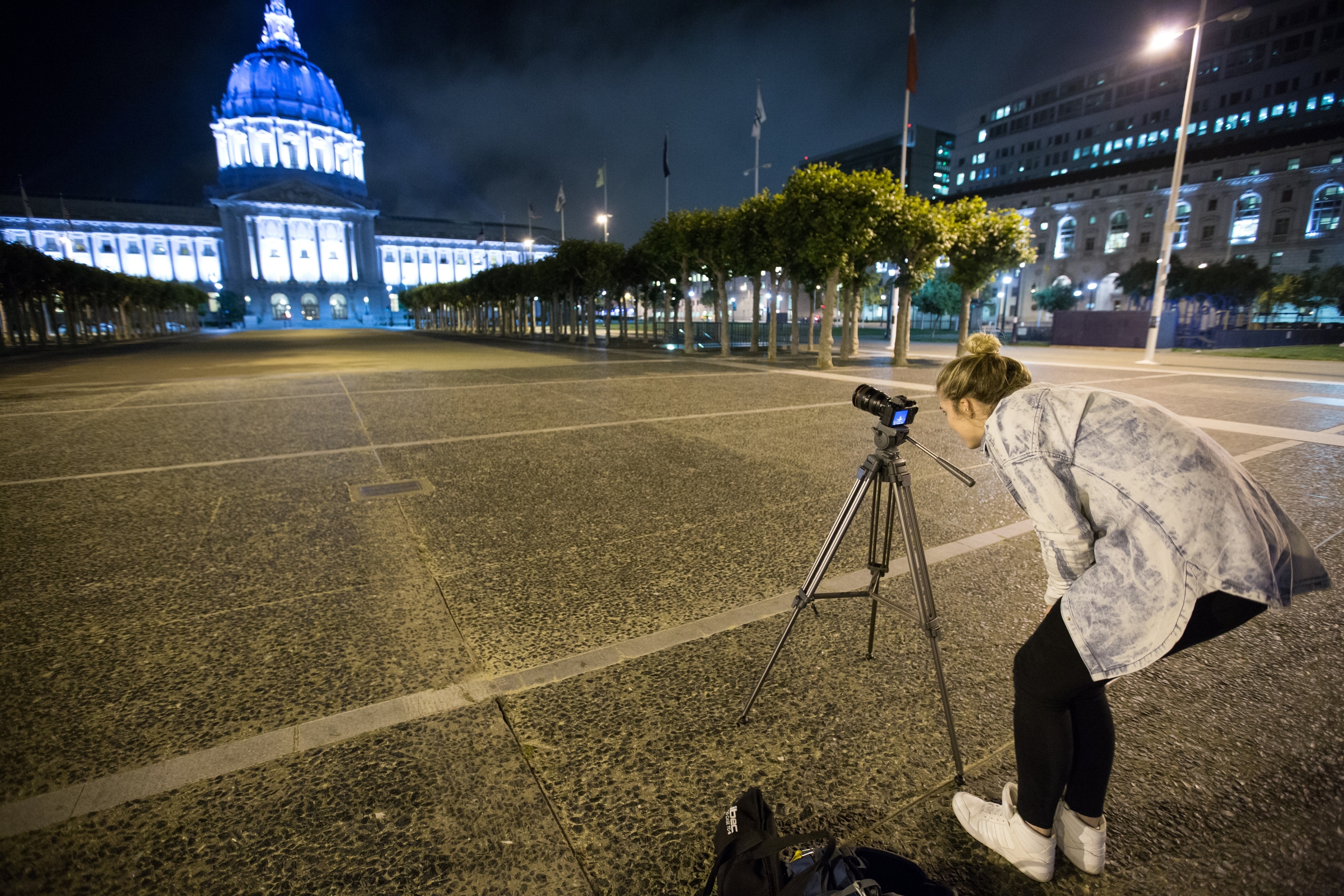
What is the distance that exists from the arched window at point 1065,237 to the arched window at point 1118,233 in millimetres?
4345

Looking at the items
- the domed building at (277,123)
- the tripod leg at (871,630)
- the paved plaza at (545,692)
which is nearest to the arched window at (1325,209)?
the paved plaza at (545,692)

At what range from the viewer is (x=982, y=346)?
2.48 meters

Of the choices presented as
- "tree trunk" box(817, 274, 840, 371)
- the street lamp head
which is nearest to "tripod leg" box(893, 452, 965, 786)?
"tree trunk" box(817, 274, 840, 371)

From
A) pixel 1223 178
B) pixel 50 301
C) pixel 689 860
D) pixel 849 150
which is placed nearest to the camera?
pixel 689 860

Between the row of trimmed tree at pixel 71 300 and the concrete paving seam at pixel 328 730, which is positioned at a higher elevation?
the row of trimmed tree at pixel 71 300

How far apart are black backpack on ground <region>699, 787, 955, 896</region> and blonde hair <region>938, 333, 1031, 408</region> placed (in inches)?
56.7

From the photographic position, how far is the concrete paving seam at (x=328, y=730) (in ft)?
7.89

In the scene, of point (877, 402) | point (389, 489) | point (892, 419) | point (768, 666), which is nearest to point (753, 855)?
point (768, 666)

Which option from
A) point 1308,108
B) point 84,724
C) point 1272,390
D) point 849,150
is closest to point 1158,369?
point 1272,390

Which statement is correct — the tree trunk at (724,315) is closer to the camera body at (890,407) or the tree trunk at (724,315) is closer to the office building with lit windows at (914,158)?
the camera body at (890,407)

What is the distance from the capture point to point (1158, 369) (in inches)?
811

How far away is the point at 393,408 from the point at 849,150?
153273mm

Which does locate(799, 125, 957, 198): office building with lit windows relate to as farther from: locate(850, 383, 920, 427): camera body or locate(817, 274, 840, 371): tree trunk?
locate(850, 383, 920, 427): camera body

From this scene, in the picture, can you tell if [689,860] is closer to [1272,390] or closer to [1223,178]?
[1272,390]
